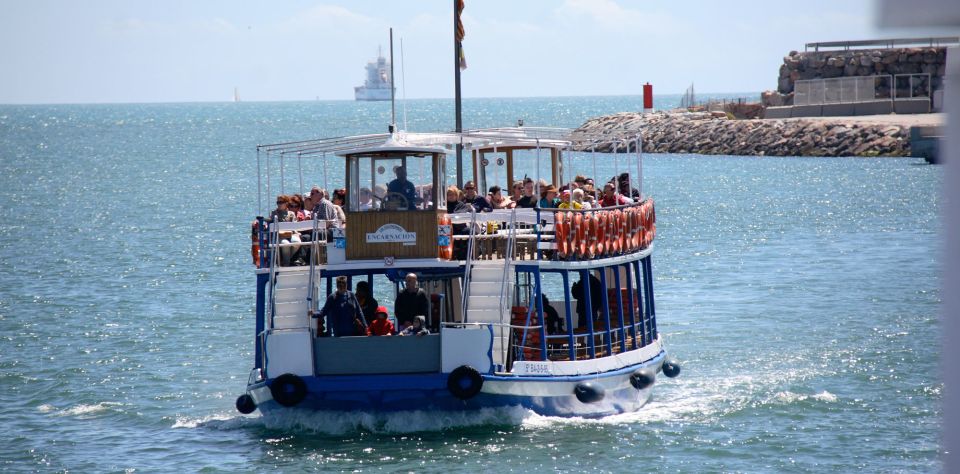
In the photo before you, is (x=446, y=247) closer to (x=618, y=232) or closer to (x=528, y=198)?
(x=528, y=198)

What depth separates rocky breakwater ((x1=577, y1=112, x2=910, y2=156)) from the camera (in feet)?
266

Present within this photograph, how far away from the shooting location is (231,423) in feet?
68.3

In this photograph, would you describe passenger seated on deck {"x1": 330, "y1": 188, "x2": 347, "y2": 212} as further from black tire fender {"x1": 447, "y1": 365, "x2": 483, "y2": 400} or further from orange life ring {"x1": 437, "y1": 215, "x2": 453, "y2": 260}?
black tire fender {"x1": 447, "y1": 365, "x2": 483, "y2": 400}

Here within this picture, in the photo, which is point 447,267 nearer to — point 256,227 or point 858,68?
point 256,227

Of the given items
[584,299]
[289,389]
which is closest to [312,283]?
[289,389]

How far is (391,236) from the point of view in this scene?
18938 millimetres

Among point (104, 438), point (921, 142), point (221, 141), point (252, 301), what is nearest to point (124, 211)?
point (252, 301)

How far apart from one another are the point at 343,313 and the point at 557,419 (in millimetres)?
3467

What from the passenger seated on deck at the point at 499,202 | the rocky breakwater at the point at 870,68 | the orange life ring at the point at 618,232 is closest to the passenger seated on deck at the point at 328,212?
the passenger seated on deck at the point at 499,202

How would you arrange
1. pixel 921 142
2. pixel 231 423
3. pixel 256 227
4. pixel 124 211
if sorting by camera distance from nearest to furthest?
pixel 256 227 < pixel 231 423 < pixel 124 211 < pixel 921 142

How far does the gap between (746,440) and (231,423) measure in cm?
785

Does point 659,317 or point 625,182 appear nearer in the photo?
point 625,182

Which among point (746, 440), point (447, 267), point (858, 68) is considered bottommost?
point (746, 440)

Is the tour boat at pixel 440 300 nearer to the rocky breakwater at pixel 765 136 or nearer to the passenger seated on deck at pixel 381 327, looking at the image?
the passenger seated on deck at pixel 381 327
